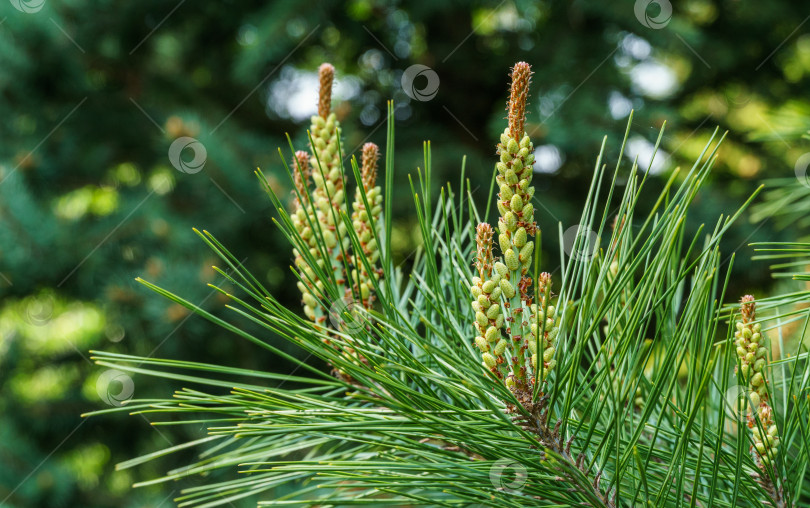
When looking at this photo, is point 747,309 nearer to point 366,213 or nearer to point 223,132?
point 366,213

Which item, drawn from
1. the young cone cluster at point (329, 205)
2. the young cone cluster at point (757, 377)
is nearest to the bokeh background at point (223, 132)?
the young cone cluster at point (329, 205)

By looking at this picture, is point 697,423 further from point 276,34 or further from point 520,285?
point 276,34

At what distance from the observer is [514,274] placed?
31 cm

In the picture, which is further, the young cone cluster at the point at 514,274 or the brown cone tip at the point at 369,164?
the brown cone tip at the point at 369,164

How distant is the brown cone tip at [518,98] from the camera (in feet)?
0.88

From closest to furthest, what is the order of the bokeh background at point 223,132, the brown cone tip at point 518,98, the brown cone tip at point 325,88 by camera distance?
the brown cone tip at point 518,98 → the brown cone tip at point 325,88 → the bokeh background at point 223,132

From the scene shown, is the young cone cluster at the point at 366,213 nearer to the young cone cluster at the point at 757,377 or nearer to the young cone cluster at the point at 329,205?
the young cone cluster at the point at 329,205

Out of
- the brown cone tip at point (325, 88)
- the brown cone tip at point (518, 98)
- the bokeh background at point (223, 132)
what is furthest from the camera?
the bokeh background at point (223, 132)

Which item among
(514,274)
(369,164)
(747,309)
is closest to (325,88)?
(369,164)

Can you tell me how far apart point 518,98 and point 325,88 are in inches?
5.9

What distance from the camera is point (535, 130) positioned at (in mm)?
1519

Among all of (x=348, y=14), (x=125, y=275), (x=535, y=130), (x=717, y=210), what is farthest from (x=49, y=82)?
(x=717, y=210)

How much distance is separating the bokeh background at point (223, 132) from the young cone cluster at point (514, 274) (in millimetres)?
1142

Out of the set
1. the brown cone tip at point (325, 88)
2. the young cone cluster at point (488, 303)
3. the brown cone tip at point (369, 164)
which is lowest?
the young cone cluster at point (488, 303)
